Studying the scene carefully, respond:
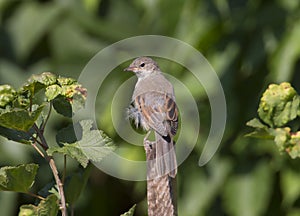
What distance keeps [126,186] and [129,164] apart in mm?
634

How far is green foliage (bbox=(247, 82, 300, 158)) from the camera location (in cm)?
119

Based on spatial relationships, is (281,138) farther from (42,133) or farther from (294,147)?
(42,133)

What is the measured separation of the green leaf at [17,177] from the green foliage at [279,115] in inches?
13.0

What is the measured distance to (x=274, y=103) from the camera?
47.1 inches

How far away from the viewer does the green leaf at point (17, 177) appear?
3.37ft

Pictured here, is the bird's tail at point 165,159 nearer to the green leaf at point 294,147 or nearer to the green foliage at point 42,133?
the green foliage at point 42,133

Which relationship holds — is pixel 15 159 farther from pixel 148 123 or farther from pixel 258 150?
pixel 148 123

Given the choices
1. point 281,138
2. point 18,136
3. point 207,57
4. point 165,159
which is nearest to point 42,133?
point 18,136

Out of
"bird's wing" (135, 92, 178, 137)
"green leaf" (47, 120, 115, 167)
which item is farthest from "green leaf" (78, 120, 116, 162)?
"bird's wing" (135, 92, 178, 137)

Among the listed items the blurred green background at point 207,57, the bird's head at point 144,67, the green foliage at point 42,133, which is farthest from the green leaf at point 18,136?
the blurred green background at point 207,57

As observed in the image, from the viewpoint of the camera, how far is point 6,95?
0.99 metres

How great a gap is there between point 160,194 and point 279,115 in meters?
0.29

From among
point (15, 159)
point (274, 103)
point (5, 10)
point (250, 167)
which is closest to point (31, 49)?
point (5, 10)

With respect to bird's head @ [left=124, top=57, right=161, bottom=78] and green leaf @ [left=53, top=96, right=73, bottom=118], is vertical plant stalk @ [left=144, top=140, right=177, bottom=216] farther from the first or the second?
bird's head @ [left=124, top=57, right=161, bottom=78]
